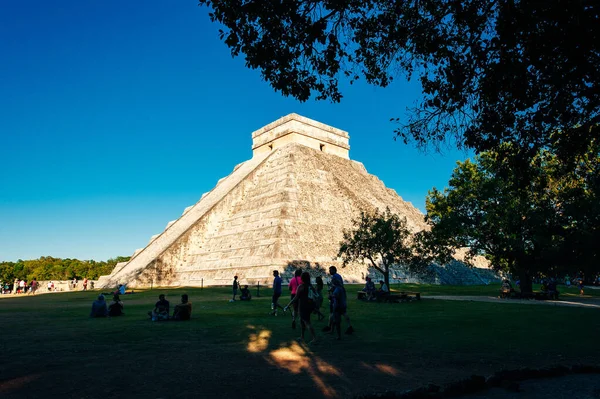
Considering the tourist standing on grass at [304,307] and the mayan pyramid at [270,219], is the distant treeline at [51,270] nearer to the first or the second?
the mayan pyramid at [270,219]

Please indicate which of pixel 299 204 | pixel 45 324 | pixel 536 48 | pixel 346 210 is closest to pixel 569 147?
pixel 536 48

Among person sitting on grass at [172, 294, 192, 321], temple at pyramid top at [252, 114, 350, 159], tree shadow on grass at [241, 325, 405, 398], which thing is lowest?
tree shadow on grass at [241, 325, 405, 398]

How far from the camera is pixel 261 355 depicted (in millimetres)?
8219

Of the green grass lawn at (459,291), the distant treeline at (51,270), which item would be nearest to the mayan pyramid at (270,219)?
the green grass lawn at (459,291)

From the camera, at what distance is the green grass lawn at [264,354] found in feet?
20.4

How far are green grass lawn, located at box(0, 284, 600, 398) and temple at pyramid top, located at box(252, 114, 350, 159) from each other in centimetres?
4013

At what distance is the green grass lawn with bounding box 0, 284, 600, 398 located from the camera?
245 inches

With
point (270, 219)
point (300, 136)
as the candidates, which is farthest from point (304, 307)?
point (300, 136)

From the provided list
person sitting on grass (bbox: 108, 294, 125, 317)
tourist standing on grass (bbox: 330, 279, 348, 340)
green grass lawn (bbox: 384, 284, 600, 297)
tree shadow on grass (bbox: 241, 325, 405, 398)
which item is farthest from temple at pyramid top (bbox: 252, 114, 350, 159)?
tree shadow on grass (bbox: 241, 325, 405, 398)

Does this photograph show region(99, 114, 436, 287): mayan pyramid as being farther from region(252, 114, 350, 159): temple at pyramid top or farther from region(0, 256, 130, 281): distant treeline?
region(0, 256, 130, 281): distant treeline

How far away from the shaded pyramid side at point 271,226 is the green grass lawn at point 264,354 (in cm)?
1865

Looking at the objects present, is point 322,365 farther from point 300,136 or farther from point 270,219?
point 300,136

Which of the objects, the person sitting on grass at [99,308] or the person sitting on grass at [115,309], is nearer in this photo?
the person sitting on grass at [99,308]

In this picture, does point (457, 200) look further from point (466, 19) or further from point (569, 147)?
Result: point (466, 19)
